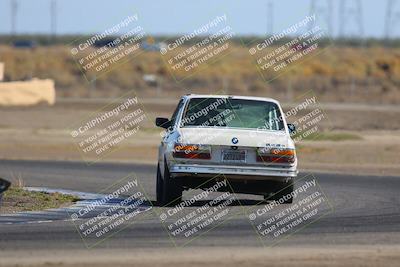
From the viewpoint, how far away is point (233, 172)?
54.2 ft

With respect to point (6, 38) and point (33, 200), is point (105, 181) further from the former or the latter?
point (6, 38)

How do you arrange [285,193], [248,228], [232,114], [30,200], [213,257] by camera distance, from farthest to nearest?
[30,200]
[232,114]
[285,193]
[248,228]
[213,257]

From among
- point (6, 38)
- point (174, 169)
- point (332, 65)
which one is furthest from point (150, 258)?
point (6, 38)

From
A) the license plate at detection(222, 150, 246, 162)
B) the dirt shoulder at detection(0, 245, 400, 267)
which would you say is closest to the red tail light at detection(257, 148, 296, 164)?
the license plate at detection(222, 150, 246, 162)

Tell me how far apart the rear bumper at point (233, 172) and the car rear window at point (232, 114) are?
0.91 metres

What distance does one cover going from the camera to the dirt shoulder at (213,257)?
11516 mm

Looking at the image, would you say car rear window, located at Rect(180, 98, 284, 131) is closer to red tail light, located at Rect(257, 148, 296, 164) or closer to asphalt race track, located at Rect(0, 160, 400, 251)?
red tail light, located at Rect(257, 148, 296, 164)

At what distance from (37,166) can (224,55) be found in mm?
77942

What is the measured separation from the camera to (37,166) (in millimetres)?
27234

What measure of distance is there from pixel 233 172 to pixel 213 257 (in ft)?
15.3

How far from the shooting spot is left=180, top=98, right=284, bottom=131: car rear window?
56.8 ft

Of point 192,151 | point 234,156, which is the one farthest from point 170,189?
point 234,156

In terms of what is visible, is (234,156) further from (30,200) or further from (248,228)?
(30,200)

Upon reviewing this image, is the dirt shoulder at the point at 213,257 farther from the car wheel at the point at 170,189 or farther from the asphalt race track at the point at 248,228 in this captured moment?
the car wheel at the point at 170,189
